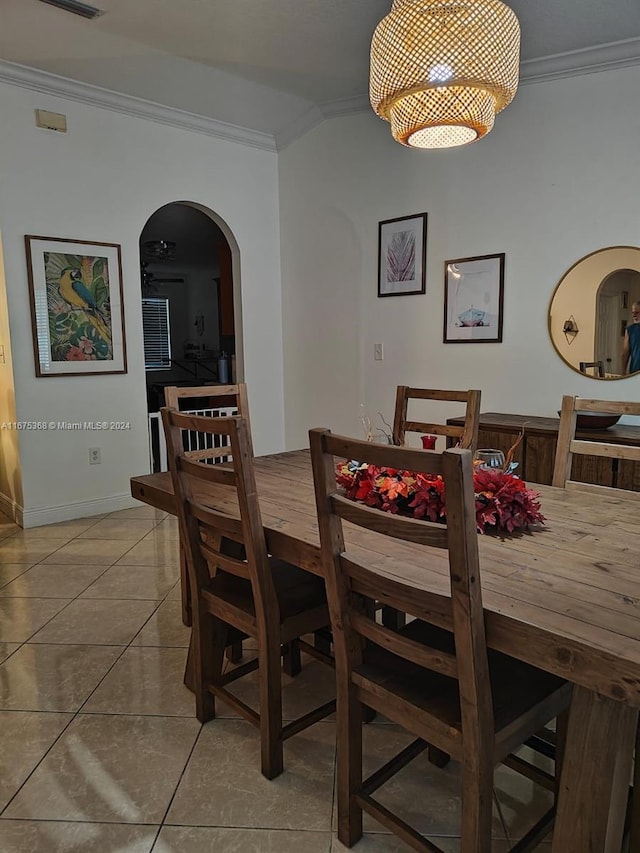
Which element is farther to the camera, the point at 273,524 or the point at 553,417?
the point at 553,417

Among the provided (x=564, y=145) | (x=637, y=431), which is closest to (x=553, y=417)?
(x=637, y=431)

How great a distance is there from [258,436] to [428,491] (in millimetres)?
3614

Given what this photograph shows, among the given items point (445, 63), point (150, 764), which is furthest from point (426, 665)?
point (445, 63)

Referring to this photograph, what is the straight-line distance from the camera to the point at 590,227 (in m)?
3.35

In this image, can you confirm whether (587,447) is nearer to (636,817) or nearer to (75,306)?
(636,817)

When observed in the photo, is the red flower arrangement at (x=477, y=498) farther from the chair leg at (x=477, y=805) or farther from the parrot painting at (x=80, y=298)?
the parrot painting at (x=80, y=298)

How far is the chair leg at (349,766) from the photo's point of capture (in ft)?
4.65

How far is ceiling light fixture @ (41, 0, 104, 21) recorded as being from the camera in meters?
2.90

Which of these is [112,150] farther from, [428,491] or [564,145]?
[428,491]

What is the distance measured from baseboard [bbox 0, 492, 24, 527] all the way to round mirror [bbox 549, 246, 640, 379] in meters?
3.72

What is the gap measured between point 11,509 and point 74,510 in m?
0.49

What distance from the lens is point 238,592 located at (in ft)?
6.11

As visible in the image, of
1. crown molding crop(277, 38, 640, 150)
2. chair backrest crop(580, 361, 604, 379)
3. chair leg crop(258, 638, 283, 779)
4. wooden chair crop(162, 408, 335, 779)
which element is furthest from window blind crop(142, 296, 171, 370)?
chair leg crop(258, 638, 283, 779)

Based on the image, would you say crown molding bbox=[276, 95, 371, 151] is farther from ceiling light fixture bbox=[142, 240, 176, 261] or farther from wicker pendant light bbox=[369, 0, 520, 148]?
wicker pendant light bbox=[369, 0, 520, 148]
